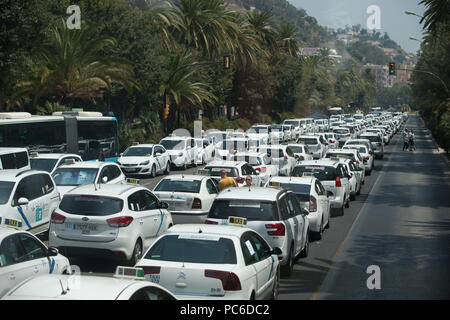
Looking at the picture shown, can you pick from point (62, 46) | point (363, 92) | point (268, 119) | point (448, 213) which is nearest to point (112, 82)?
point (62, 46)

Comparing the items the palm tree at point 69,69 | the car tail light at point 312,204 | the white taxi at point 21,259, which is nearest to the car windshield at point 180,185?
the car tail light at point 312,204

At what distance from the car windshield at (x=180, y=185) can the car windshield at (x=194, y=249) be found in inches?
296

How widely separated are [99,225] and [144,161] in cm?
1833

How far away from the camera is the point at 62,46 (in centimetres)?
3794

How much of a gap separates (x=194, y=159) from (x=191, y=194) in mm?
21350

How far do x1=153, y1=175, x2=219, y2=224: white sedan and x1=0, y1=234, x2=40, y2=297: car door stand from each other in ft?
23.2

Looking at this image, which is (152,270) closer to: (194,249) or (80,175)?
(194,249)

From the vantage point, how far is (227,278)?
7.93 metres

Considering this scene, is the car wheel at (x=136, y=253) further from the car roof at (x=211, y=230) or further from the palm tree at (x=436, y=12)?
the palm tree at (x=436, y=12)

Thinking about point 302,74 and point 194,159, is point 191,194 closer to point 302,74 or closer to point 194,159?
point 194,159

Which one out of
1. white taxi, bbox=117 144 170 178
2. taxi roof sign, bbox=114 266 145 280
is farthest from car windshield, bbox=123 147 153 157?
taxi roof sign, bbox=114 266 145 280

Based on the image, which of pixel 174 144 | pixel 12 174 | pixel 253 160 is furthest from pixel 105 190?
pixel 174 144

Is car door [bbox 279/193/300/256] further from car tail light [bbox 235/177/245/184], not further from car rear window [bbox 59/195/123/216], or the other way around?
car tail light [bbox 235/177/245/184]

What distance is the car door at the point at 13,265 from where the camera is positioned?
828 centimetres
